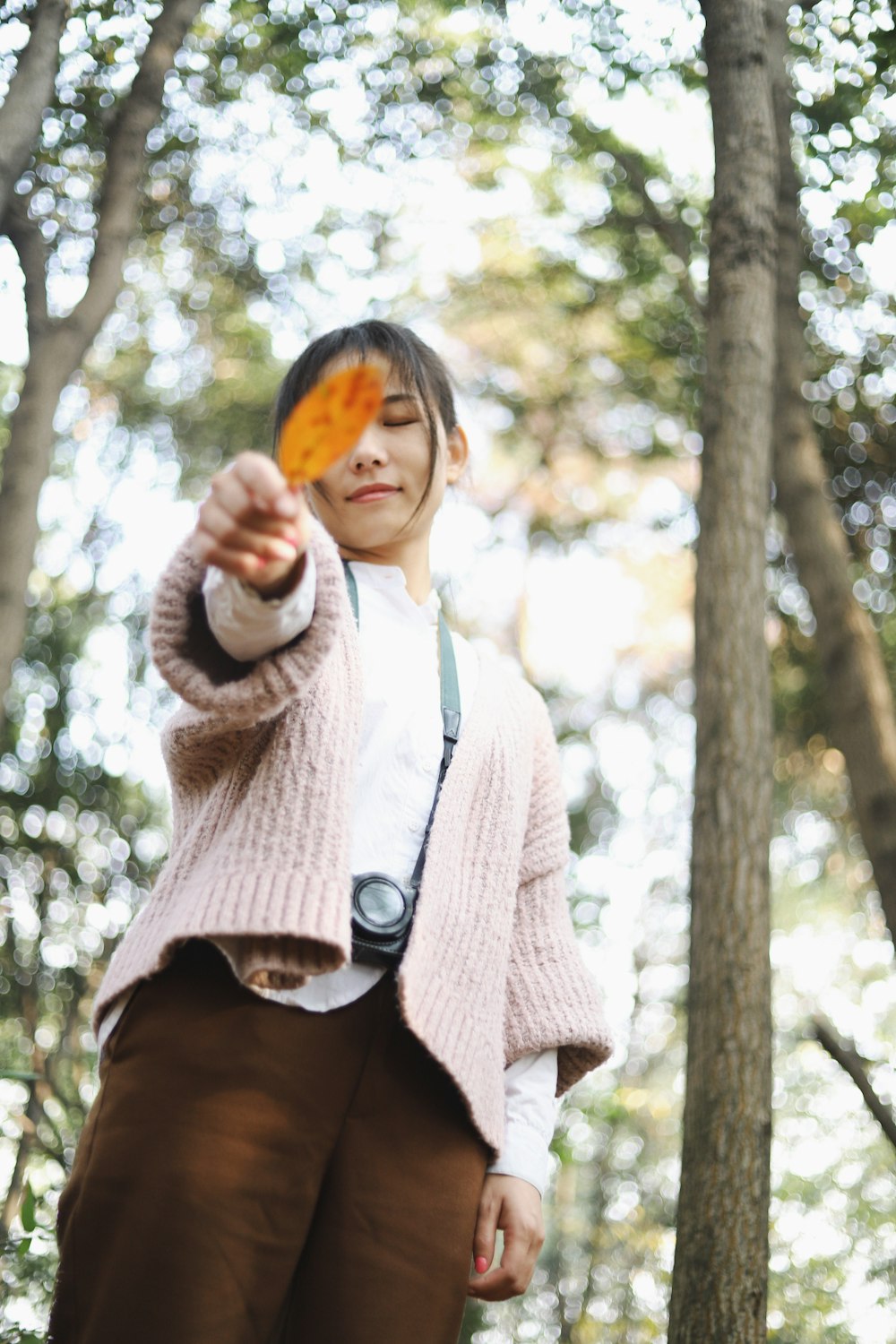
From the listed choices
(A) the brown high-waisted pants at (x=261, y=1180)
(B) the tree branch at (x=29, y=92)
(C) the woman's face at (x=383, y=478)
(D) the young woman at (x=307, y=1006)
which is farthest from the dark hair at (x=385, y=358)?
(B) the tree branch at (x=29, y=92)

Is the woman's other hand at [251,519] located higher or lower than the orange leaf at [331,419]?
lower

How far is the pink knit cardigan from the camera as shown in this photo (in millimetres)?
1299

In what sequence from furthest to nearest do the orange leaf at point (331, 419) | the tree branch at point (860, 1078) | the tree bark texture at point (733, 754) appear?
the tree branch at point (860, 1078) < the tree bark texture at point (733, 754) < the orange leaf at point (331, 419)

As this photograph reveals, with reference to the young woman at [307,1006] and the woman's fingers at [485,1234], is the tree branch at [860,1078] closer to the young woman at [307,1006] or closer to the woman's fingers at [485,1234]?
the young woman at [307,1006]

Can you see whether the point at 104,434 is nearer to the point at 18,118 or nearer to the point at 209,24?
the point at 209,24

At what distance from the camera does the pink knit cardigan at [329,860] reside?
4.26 ft

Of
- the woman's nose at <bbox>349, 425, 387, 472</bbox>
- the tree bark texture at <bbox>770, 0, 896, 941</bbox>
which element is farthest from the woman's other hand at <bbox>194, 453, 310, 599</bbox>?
the tree bark texture at <bbox>770, 0, 896, 941</bbox>

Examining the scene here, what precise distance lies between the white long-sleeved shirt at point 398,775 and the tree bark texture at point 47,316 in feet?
7.22

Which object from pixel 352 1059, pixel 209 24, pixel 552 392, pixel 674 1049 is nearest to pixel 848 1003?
pixel 674 1049

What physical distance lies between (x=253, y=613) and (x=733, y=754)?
6.56 feet

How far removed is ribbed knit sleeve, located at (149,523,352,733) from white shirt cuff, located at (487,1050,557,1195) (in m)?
0.67

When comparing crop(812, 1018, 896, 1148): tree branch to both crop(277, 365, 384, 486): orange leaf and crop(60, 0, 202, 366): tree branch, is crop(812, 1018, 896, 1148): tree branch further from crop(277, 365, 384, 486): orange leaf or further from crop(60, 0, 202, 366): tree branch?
crop(60, 0, 202, 366): tree branch

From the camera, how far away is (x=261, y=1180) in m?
1.31

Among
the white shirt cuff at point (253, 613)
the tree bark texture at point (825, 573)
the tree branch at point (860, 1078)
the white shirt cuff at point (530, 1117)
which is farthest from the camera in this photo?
the tree bark texture at point (825, 573)
